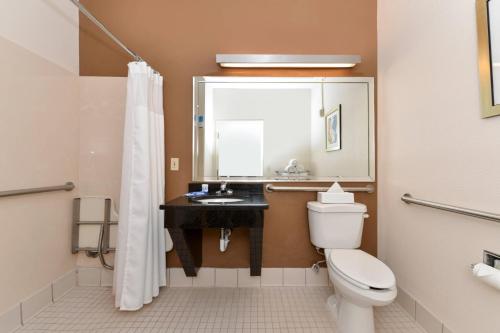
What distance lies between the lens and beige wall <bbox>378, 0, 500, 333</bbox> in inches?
46.0

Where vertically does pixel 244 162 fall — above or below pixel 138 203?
above

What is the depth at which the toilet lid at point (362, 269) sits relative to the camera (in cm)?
124

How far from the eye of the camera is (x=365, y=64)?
203cm

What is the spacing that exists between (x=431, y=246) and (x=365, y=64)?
1.44m

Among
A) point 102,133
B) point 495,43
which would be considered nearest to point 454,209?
point 495,43

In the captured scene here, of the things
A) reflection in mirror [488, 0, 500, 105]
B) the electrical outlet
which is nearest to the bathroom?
the electrical outlet

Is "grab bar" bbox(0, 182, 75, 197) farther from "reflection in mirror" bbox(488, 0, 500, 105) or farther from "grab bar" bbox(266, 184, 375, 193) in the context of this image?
"reflection in mirror" bbox(488, 0, 500, 105)

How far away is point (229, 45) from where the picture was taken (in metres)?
2.01

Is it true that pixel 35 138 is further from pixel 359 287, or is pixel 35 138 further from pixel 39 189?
pixel 359 287

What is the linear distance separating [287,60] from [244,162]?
87cm

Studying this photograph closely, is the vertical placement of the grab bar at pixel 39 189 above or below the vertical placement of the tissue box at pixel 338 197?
above

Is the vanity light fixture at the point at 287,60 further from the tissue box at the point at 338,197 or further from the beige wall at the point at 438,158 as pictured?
the tissue box at the point at 338,197

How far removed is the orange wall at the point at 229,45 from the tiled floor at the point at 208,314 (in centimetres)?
25

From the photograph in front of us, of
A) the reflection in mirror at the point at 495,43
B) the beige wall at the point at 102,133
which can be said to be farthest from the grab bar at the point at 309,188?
the beige wall at the point at 102,133
